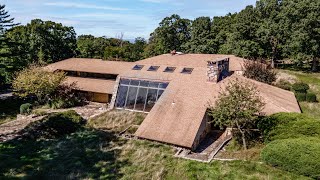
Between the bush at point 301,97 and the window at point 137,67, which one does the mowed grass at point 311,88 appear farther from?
the window at point 137,67

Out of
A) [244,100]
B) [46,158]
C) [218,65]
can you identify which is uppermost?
[218,65]

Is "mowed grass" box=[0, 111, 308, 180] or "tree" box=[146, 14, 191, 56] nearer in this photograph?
"mowed grass" box=[0, 111, 308, 180]

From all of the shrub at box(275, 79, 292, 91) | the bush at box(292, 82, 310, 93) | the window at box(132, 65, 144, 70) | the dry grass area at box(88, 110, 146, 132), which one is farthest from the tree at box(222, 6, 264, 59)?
the dry grass area at box(88, 110, 146, 132)

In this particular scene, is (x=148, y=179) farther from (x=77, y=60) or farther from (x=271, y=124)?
(x=77, y=60)

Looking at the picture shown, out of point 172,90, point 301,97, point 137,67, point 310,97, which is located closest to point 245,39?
point 301,97

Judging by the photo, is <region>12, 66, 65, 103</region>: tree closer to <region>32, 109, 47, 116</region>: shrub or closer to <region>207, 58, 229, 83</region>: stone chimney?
<region>32, 109, 47, 116</region>: shrub

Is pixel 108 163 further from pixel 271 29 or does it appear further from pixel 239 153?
pixel 271 29

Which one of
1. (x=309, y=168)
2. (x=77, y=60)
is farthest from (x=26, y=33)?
(x=309, y=168)
